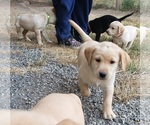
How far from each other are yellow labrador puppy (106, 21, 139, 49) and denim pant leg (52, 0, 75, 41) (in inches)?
17.0

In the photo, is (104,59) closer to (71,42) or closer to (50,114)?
(50,114)

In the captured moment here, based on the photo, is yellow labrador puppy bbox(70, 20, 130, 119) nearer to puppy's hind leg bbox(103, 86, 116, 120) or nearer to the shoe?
puppy's hind leg bbox(103, 86, 116, 120)

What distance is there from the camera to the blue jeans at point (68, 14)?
344cm

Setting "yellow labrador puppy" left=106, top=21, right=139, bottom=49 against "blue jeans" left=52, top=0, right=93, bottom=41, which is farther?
"yellow labrador puppy" left=106, top=21, right=139, bottom=49

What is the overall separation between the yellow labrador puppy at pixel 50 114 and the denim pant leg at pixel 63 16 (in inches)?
73.0

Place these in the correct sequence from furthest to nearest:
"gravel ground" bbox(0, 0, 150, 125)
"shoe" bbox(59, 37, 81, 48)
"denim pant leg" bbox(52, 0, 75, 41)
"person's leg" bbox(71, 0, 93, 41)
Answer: "person's leg" bbox(71, 0, 93, 41) < "shoe" bbox(59, 37, 81, 48) < "denim pant leg" bbox(52, 0, 75, 41) < "gravel ground" bbox(0, 0, 150, 125)

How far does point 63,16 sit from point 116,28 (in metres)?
0.55

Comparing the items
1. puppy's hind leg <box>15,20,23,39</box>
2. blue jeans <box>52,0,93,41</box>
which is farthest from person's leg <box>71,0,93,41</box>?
puppy's hind leg <box>15,20,23,39</box>

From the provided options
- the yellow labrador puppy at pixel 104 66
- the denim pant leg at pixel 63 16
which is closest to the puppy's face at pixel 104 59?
the yellow labrador puppy at pixel 104 66

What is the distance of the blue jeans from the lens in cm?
344

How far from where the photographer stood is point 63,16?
3.51m

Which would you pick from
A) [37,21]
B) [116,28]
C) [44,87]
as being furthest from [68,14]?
[44,87]

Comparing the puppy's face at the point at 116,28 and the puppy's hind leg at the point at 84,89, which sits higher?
the puppy's hind leg at the point at 84,89

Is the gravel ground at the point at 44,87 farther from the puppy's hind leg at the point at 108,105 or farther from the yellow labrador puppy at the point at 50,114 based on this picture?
the yellow labrador puppy at the point at 50,114
